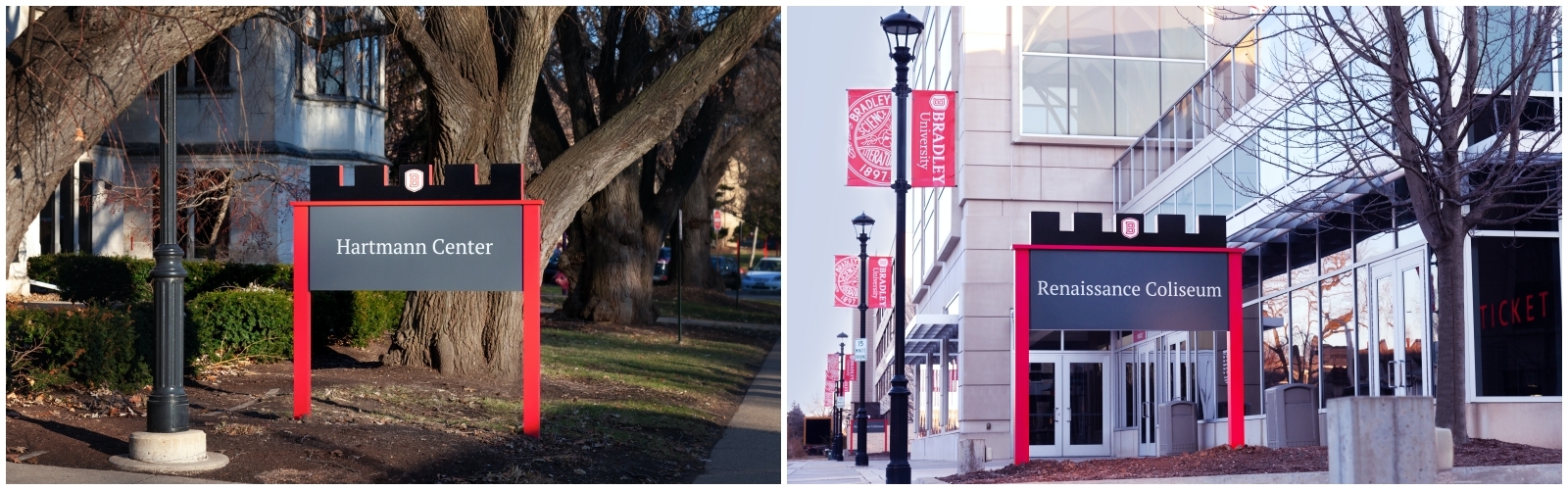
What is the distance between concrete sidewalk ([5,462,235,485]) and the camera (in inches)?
327

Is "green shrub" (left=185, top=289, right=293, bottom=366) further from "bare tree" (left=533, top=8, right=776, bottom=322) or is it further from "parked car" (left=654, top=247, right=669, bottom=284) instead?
"parked car" (left=654, top=247, right=669, bottom=284)

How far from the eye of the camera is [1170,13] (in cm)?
2561

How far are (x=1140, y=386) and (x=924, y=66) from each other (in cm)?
1330

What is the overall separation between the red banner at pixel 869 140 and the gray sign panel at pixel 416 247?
17.7ft

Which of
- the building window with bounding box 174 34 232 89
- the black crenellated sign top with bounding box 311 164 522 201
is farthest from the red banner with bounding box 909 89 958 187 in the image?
the building window with bounding box 174 34 232 89

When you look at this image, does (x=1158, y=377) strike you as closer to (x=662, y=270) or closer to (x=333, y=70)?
(x=333, y=70)

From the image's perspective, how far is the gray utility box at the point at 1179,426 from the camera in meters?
19.6

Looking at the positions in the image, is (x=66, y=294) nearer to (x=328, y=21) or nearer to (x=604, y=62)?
(x=328, y=21)

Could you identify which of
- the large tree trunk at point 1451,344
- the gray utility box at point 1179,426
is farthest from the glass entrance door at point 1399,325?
the gray utility box at point 1179,426

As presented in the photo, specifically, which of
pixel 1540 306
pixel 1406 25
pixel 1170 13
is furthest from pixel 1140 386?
pixel 1406 25

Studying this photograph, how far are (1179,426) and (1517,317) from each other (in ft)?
21.2

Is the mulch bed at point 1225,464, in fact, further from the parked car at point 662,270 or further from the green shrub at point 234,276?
the parked car at point 662,270

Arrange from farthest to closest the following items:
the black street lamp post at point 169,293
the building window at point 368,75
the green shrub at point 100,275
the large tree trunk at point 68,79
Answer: the building window at point 368,75 < the green shrub at point 100,275 < the black street lamp post at point 169,293 < the large tree trunk at point 68,79

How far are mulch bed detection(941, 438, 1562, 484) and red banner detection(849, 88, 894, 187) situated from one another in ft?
12.1
